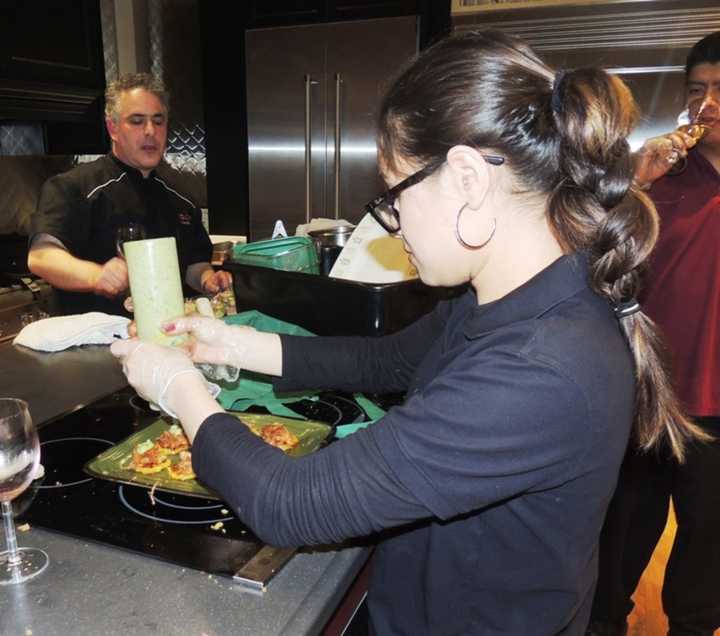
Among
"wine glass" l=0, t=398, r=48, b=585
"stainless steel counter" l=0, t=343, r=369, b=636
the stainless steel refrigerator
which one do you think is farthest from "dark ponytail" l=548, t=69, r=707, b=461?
the stainless steel refrigerator

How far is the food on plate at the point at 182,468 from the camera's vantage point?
97 cm

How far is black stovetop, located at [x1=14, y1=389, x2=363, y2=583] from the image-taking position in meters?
0.82

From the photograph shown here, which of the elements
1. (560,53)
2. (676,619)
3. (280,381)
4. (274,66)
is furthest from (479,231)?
(274,66)

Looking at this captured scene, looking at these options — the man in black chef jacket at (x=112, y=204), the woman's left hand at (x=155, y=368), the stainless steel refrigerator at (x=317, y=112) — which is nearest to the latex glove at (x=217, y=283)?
the man in black chef jacket at (x=112, y=204)

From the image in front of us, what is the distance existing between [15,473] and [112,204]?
190 centimetres

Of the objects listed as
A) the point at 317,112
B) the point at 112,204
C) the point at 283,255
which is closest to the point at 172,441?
the point at 283,255

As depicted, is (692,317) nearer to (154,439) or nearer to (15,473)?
(154,439)

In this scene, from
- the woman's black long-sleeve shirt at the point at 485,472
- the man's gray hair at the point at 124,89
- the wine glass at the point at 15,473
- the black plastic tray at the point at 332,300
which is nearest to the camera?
the woman's black long-sleeve shirt at the point at 485,472

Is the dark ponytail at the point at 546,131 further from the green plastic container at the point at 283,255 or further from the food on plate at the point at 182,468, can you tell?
the green plastic container at the point at 283,255

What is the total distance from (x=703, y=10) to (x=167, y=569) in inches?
114

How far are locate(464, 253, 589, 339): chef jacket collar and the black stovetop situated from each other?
1.43 ft

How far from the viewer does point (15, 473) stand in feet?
2.63

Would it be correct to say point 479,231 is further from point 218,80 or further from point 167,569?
point 218,80

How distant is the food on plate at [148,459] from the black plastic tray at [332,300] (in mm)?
499
